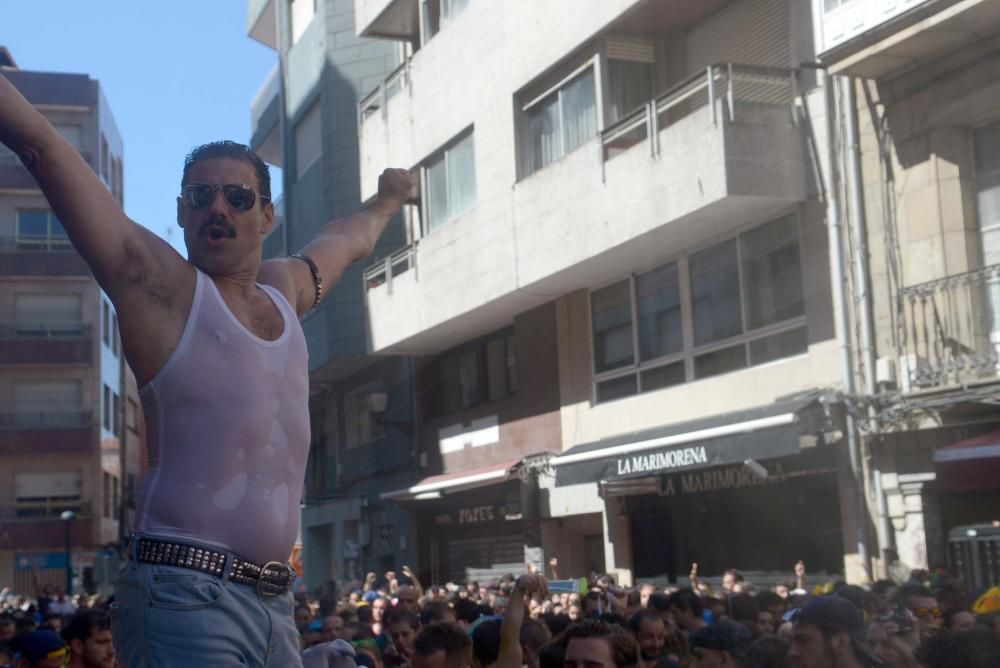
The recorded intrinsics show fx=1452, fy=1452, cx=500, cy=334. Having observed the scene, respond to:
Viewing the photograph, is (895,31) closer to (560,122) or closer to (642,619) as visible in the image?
(560,122)

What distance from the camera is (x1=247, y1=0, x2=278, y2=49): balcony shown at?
110ft

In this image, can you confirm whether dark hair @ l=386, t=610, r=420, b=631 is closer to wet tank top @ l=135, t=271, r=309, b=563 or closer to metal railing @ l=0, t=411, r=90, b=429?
wet tank top @ l=135, t=271, r=309, b=563

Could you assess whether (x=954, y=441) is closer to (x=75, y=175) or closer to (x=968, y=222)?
(x=968, y=222)

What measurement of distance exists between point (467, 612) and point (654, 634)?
2.88 m

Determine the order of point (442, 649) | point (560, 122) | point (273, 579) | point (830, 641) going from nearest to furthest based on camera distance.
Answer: point (273, 579) < point (830, 641) < point (442, 649) < point (560, 122)

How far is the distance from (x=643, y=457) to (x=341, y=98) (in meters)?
13.3

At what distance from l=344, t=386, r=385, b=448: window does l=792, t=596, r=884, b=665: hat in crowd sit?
21.1 metres

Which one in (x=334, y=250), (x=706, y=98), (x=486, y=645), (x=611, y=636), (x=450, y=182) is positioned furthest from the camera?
(x=450, y=182)

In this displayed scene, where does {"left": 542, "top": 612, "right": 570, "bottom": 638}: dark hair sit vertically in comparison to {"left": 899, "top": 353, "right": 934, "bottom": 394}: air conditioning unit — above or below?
below

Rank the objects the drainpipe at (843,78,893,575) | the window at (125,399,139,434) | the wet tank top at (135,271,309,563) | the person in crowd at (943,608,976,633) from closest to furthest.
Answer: the wet tank top at (135,271,309,563) < the person in crowd at (943,608,976,633) < the drainpipe at (843,78,893,575) < the window at (125,399,139,434)

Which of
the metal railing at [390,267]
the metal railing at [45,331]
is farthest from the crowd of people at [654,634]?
the metal railing at [45,331]

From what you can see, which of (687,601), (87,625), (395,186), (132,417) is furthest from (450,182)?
(132,417)

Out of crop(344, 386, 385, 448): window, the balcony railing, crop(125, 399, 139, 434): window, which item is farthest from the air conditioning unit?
crop(125, 399, 139, 434): window

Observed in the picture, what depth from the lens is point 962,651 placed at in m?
5.02
